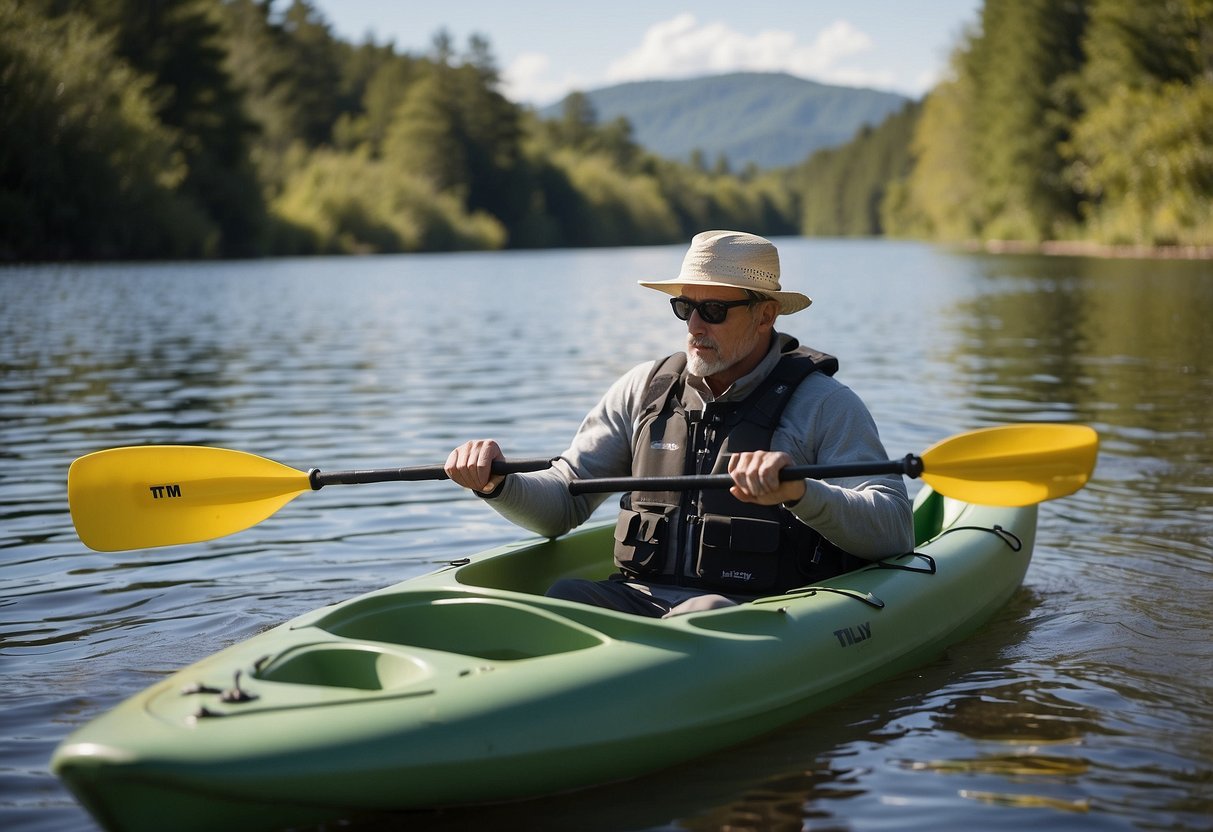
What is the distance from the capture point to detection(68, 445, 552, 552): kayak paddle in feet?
15.1

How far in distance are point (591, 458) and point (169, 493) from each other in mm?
1413

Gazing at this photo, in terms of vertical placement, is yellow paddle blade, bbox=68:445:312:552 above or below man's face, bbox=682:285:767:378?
below

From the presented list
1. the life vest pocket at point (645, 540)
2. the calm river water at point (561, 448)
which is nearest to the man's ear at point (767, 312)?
the life vest pocket at point (645, 540)

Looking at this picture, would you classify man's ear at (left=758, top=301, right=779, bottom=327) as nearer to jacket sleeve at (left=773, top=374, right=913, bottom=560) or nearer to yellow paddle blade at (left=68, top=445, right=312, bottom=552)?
jacket sleeve at (left=773, top=374, right=913, bottom=560)

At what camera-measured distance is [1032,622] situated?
17.3 feet

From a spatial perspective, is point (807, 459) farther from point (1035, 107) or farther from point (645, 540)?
point (1035, 107)

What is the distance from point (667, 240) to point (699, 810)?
274 feet

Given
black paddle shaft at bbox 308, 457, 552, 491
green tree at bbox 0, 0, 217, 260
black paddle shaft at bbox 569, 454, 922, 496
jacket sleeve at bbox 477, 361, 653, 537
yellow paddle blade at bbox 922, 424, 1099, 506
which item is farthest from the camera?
green tree at bbox 0, 0, 217, 260

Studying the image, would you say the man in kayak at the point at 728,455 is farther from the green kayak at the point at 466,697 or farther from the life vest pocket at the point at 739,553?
the green kayak at the point at 466,697

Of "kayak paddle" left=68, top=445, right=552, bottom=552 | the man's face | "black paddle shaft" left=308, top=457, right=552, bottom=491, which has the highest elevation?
the man's face

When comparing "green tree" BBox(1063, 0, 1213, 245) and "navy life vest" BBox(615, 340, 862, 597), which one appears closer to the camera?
"navy life vest" BBox(615, 340, 862, 597)

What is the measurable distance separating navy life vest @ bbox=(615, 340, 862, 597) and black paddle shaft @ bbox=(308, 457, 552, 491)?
1.16ft

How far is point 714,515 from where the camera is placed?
4188 mm

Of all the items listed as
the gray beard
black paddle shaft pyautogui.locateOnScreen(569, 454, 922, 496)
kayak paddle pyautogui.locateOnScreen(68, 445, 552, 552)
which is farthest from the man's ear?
kayak paddle pyautogui.locateOnScreen(68, 445, 552, 552)
